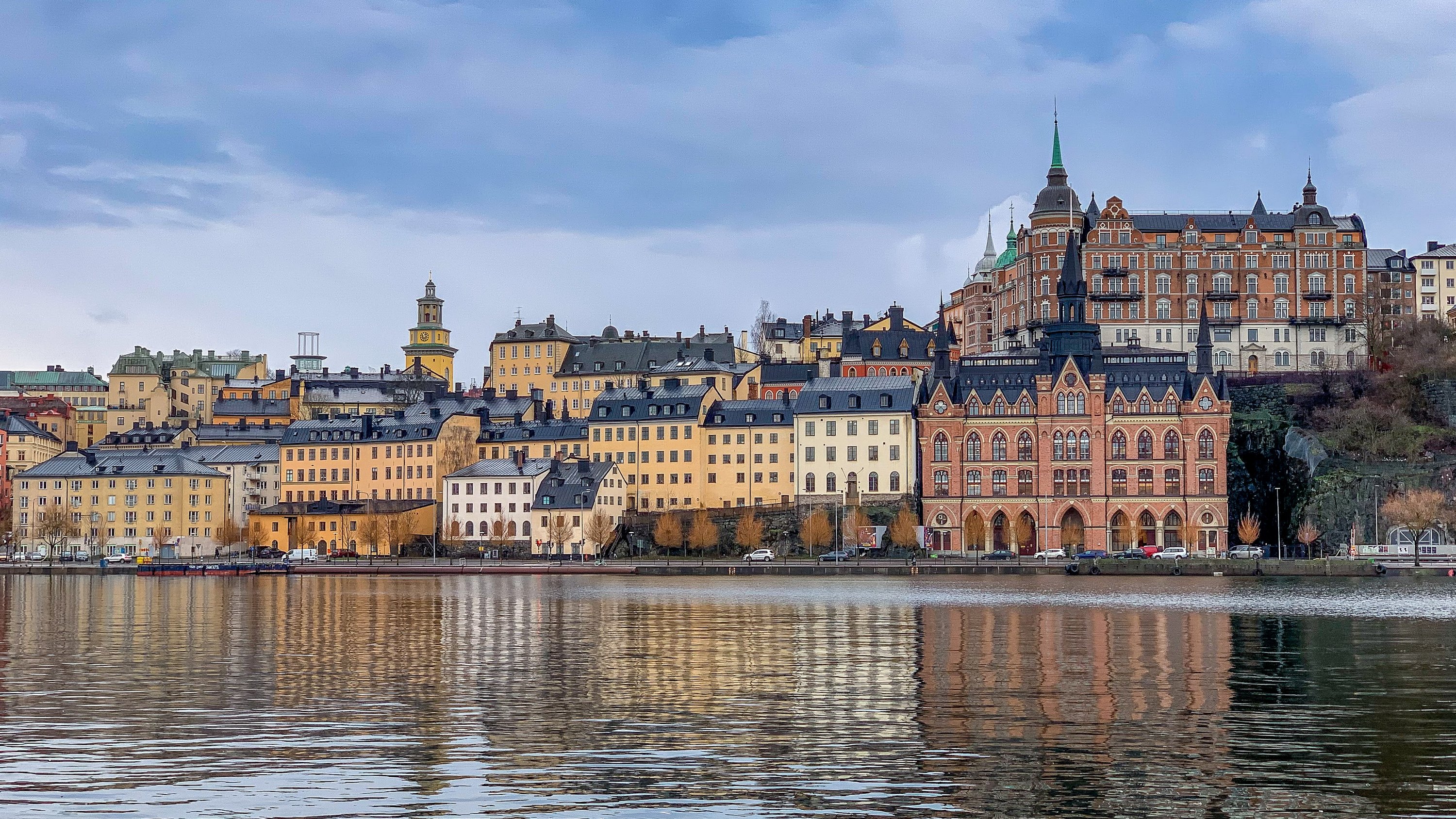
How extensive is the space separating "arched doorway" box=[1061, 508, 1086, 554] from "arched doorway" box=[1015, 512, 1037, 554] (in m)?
2.51

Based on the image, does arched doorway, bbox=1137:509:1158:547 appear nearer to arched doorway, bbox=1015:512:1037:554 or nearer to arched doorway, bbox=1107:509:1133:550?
arched doorway, bbox=1107:509:1133:550

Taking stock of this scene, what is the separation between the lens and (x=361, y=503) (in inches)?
6722

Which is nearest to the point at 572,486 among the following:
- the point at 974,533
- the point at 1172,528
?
the point at 974,533

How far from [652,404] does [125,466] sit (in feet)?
185

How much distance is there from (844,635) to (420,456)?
377 ft

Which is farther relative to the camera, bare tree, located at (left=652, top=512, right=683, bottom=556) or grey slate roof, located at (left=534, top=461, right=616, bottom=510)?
grey slate roof, located at (left=534, top=461, right=616, bottom=510)

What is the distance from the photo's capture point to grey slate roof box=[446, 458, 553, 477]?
16125cm

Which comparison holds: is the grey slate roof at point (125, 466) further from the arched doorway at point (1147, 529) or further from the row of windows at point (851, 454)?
the arched doorway at point (1147, 529)

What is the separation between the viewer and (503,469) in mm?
162250

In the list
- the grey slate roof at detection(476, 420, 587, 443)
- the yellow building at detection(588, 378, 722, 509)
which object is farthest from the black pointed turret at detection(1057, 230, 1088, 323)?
the grey slate roof at detection(476, 420, 587, 443)

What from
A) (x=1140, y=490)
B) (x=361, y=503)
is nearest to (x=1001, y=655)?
(x=1140, y=490)

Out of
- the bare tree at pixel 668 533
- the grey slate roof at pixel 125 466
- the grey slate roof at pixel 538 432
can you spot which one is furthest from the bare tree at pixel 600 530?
the grey slate roof at pixel 125 466

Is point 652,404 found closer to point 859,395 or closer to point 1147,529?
point 859,395

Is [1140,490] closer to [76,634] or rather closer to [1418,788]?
[76,634]
